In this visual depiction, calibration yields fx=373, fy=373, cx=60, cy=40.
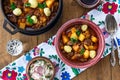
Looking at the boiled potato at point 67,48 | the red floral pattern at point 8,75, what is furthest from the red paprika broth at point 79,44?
the red floral pattern at point 8,75

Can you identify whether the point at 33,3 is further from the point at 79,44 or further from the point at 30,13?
the point at 79,44

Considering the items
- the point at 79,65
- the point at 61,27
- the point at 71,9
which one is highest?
the point at 71,9

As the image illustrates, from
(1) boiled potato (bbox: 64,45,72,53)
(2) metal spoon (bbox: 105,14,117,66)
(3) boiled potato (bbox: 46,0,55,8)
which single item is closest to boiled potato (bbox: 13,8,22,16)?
(3) boiled potato (bbox: 46,0,55,8)

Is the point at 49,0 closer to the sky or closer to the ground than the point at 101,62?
closer to the sky

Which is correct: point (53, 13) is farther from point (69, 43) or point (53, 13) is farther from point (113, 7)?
point (113, 7)

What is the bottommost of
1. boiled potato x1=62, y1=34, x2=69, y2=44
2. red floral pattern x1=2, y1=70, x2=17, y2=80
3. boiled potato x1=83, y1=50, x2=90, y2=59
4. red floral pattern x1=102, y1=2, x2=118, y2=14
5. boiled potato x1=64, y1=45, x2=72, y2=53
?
red floral pattern x1=2, y1=70, x2=17, y2=80

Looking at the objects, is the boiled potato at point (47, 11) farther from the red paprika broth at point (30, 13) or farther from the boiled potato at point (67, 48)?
the boiled potato at point (67, 48)

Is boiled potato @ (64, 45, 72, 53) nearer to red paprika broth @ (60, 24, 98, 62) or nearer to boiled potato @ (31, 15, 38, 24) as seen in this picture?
red paprika broth @ (60, 24, 98, 62)

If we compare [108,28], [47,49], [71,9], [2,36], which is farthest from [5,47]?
[108,28]
